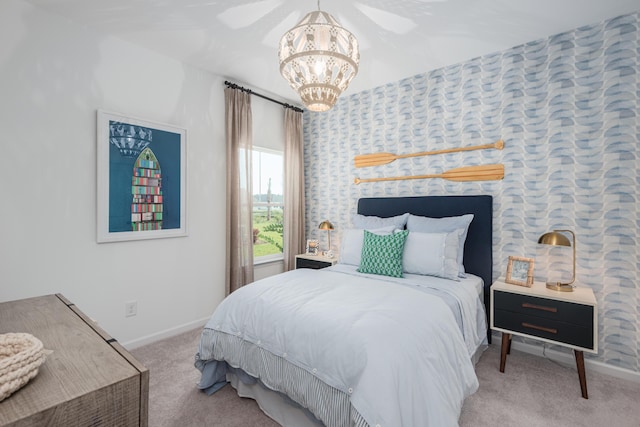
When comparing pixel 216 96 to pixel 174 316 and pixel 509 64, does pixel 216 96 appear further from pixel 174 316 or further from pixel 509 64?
pixel 509 64

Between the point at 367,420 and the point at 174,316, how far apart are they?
2475 mm

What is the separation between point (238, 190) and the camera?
351 cm

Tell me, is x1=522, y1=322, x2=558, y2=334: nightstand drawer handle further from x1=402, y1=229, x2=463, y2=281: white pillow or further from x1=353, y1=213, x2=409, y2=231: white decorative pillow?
x1=353, y1=213, x2=409, y2=231: white decorative pillow

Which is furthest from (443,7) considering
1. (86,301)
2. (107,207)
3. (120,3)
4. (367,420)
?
(86,301)

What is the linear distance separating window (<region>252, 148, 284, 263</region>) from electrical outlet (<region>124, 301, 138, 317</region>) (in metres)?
1.44

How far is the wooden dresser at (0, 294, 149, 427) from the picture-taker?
27.1 inches

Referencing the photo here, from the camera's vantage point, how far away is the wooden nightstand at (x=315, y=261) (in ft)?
12.0

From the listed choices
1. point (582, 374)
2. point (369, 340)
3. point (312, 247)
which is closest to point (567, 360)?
point (582, 374)

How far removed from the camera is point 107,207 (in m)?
2.60

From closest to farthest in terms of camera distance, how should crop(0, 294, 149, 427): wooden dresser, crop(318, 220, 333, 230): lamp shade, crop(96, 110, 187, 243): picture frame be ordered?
crop(0, 294, 149, 427): wooden dresser → crop(96, 110, 187, 243): picture frame → crop(318, 220, 333, 230): lamp shade

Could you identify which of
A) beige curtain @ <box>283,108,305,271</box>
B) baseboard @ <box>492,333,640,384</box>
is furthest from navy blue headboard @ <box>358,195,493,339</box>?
beige curtain @ <box>283,108,305,271</box>

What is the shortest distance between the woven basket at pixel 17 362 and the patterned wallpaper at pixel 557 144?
10.5ft

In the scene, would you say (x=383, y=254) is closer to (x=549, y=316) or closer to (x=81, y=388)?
(x=549, y=316)

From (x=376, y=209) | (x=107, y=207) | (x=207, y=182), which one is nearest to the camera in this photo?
(x=107, y=207)
